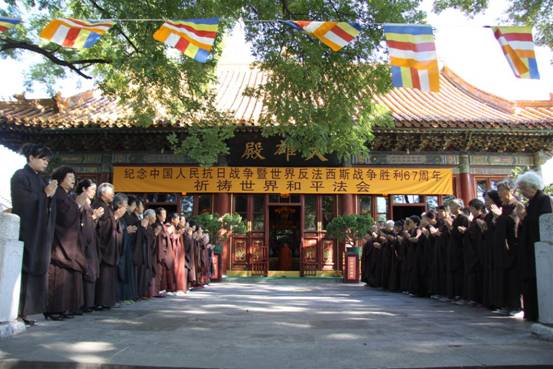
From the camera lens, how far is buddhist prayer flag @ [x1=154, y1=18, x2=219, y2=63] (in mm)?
6344

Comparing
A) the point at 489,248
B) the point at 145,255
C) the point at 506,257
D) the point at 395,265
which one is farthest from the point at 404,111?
the point at 145,255

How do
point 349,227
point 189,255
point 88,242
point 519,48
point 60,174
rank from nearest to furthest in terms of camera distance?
point 60,174 → point 88,242 → point 519,48 → point 189,255 → point 349,227

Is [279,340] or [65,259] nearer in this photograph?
[279,340]

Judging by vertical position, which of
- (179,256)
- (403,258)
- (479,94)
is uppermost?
(479,94)

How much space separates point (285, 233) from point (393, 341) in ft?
49.1

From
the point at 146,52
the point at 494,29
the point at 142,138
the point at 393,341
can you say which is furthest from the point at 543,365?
the point at 142,138

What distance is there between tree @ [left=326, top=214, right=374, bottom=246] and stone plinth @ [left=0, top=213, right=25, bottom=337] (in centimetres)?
930

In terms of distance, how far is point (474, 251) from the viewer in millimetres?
6707

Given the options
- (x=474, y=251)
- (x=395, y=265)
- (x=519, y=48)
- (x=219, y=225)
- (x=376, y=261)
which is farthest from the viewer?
(x=219, y=225)

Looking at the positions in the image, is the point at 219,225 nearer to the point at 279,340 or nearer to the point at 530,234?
the point at 530,234

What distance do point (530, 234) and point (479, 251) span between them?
59.0 inches

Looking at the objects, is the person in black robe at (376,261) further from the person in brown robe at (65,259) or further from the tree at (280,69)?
the person in brown robe at (65,259)

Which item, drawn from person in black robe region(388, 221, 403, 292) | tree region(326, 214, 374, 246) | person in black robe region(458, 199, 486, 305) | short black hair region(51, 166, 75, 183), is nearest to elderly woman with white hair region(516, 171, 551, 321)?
person in black robe region(458, 199, 486, 305)

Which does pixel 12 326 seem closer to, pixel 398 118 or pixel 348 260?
pixel 348 260
